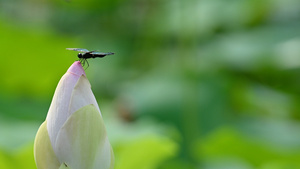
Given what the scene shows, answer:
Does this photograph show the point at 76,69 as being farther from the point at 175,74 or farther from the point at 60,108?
the point at 175,74

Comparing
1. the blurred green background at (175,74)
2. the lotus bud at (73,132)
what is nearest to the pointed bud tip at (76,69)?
the lotus bud at (73,132)

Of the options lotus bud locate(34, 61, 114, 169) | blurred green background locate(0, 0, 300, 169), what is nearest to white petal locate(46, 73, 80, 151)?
lotus bud locate(34, 61, 114, 169)

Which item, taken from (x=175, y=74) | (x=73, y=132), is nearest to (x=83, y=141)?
(x=73, y=132)

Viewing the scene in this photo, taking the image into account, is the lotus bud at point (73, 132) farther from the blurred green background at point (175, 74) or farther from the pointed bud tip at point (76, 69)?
the blurred green background at point (175, 74)

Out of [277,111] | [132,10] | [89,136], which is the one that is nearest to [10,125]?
[89,136]

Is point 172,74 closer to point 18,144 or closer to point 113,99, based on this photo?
point 113,99

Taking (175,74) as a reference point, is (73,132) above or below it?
above
